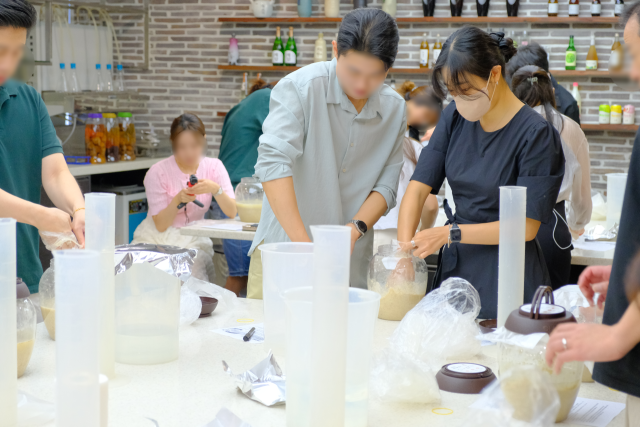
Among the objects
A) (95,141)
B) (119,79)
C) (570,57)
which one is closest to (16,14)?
(95,141)

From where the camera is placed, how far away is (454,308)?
159cm

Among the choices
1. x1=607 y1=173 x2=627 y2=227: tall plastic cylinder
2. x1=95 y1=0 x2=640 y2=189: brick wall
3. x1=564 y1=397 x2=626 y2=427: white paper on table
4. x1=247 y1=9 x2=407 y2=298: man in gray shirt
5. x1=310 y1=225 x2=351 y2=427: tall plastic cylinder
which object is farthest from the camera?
x1=95 y1=0 x2=640 y2=189: brick wall

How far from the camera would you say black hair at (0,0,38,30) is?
67.9 inches

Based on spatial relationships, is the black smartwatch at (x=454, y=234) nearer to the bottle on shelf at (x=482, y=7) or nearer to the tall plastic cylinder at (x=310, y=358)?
the tall plastic cylinder at (x=310, y=358)

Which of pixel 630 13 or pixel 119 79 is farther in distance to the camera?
pixel 119 79

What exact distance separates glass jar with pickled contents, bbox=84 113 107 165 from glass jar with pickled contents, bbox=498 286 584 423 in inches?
185

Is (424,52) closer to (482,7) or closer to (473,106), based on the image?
(482,7)

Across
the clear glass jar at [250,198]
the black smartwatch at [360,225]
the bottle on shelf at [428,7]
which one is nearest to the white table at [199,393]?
the black smartwatch at [360,225]

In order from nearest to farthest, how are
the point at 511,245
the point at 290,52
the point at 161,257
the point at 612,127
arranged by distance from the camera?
the point at 511,245 < the point at 161,257 < the point at 612,127 < the point at 290,52

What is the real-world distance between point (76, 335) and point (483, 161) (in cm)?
138

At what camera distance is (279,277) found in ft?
4.84

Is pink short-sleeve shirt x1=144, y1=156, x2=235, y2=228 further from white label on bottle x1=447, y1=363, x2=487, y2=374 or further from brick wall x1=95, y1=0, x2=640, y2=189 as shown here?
white label on bottle x1=447, y1=363, x2=487, y2=374

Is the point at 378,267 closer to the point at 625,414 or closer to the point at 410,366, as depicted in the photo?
the point at 410,366

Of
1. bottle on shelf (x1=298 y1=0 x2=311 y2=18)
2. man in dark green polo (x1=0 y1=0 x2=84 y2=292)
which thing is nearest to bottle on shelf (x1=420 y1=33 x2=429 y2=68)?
bottle on shelf (x1=298 y1=0 x2=311 y2=18)
